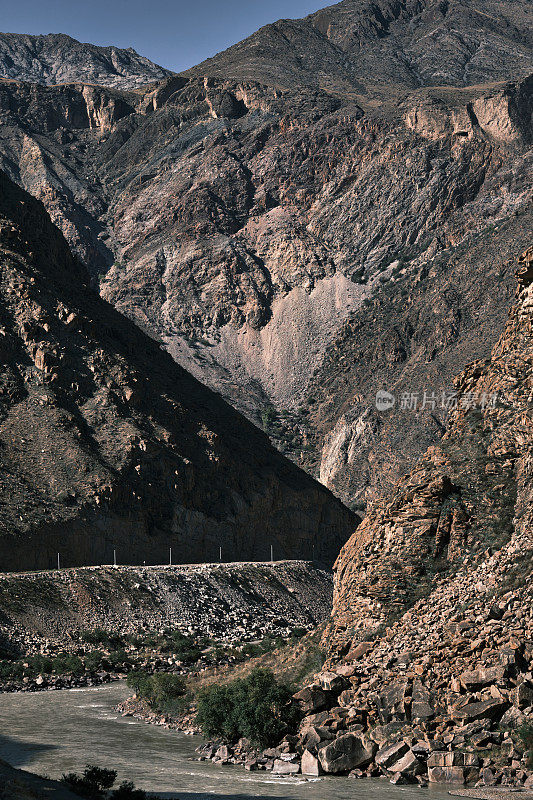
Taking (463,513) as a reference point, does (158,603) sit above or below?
below

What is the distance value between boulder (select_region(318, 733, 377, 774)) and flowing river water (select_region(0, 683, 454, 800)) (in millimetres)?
333

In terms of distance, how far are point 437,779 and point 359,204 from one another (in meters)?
165

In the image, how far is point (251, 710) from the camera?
30.7 metres

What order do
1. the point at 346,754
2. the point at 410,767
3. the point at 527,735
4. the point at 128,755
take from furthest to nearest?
the point at 128,755
the point at 346,754
the point at 410,767
the point at 527,735

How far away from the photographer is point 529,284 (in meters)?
30.2

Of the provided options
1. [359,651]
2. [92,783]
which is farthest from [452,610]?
[92,783]

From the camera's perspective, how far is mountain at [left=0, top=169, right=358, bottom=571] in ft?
241

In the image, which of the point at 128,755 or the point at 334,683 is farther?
the point at 128,755

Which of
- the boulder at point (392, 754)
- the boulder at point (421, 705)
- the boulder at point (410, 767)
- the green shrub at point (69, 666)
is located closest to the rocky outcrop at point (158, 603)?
the green shrub at point (69, 666)

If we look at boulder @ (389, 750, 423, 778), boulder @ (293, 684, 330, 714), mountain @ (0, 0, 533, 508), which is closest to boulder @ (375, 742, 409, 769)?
boulder @ (389, 750, 423, 778)

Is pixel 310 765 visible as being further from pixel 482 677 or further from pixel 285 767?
pixel 482 677

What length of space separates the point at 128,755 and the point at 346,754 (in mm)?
9574

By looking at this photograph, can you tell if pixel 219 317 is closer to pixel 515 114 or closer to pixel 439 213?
pixel 439 213

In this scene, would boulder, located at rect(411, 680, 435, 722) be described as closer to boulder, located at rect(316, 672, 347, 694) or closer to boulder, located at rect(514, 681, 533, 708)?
boulder, located at rect(514, 681, 533, 708)
